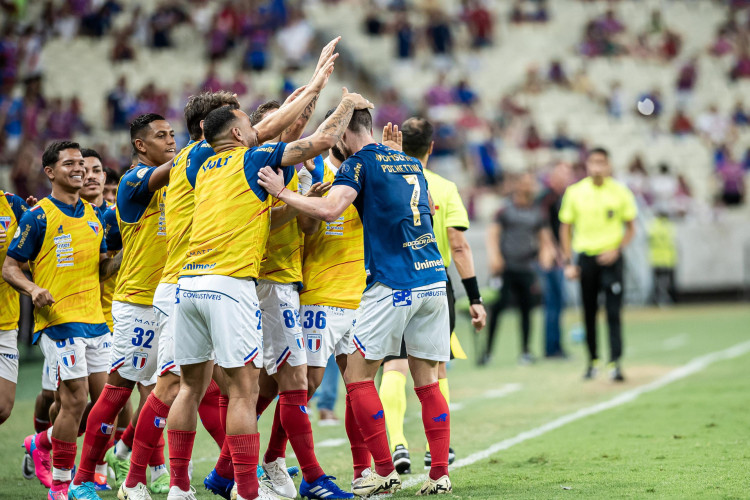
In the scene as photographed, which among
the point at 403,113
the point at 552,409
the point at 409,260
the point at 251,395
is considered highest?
the point at 403,113

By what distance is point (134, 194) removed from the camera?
258 inches

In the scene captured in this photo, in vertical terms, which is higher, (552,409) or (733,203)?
(733,203)

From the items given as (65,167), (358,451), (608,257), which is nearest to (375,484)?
(358,451)

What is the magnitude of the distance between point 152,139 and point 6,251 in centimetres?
141

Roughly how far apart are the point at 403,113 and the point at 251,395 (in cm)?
2213

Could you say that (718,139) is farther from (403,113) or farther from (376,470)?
(376,470)

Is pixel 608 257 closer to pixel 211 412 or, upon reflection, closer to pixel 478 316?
pixel 478 316

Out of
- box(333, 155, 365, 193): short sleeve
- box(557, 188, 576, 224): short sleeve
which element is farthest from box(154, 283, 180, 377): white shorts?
box(557, 188, 576, 224): short sleeve

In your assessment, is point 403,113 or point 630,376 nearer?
point 630,376

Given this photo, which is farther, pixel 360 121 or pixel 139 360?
pixel 139 360

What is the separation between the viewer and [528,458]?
299 inches

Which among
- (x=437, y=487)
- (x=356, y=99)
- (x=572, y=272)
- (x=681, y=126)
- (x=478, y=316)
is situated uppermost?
(x=681, y=126)

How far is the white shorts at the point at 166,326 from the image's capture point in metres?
6.20

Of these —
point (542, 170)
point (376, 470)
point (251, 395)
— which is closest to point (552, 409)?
point (376, 470)
